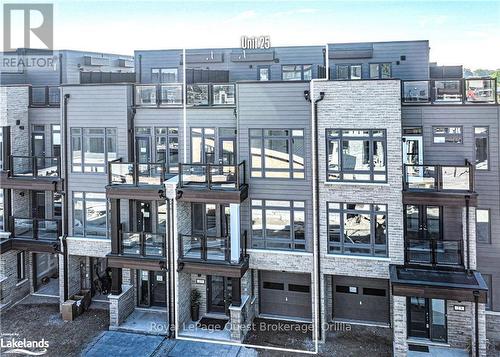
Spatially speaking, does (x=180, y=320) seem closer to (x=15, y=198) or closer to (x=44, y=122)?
(x=15, y=198)

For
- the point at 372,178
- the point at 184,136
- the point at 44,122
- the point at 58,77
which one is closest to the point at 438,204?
the point at 372,178

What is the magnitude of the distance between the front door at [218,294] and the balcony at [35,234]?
17.2ft

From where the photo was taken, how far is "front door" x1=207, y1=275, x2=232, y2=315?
566 inches

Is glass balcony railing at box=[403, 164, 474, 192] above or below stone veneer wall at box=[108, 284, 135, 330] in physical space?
above

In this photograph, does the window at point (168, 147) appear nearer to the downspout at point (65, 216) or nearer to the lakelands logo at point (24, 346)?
the downspout at point (65, 216)

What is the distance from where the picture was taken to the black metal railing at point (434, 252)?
12.3 metres

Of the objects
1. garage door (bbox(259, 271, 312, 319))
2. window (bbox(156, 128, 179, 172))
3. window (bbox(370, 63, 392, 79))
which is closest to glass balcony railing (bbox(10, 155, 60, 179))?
window (bbox(156, 128, 179, 172))

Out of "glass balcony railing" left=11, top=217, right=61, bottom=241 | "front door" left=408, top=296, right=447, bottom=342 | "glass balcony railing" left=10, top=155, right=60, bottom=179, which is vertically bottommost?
"front door" left=408, top=296, right=447, bottom=342

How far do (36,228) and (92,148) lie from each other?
344 cm

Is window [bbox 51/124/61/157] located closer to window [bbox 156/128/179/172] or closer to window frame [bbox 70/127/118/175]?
window frame [bbox 70/127/118/175]

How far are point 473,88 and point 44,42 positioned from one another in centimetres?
1409

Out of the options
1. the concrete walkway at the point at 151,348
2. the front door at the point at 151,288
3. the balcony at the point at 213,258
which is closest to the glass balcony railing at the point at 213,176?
the balcony at the point at 213,258

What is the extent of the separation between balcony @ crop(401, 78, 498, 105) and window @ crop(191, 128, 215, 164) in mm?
5914

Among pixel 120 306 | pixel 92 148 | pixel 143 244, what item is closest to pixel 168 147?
pixel 92 148
